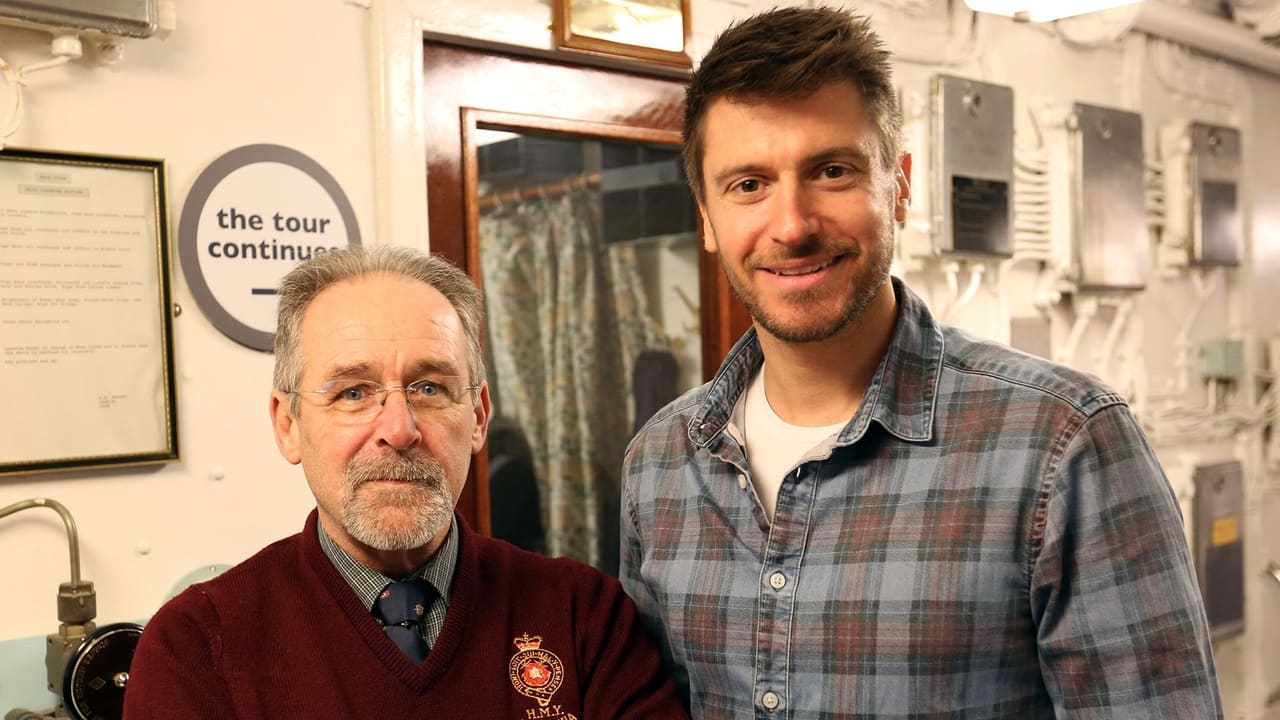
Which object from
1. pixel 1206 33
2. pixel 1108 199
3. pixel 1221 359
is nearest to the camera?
→ pixel 1108 199

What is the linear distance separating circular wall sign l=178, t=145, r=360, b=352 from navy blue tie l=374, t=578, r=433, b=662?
797 mm

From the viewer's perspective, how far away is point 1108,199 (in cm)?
373

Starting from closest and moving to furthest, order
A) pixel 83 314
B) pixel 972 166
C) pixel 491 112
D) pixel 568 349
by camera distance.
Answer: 1. pixel 83 314
2. pixel 491 112
3. pixel 568 349
4. pixel 972 166

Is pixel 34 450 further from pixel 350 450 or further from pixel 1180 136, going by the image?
pixel 1180 136

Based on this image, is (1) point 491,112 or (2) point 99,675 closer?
(2) point 99,675

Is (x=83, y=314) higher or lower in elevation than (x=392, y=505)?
higher

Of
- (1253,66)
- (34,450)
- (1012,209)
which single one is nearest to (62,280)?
(34,450)

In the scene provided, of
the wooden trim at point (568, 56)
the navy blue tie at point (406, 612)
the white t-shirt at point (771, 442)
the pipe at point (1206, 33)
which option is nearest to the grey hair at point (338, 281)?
the navy blue tie at point (406, 612)

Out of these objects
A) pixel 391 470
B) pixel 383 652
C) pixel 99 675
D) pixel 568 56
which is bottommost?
pixel 99 675

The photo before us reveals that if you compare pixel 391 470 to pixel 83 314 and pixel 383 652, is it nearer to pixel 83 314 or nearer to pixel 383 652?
pixel 383 652

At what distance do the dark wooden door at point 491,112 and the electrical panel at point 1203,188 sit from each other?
2141mm

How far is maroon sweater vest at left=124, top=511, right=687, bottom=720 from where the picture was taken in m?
1.37

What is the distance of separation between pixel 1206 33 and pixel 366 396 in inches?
144

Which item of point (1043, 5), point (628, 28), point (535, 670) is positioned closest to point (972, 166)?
point (1043, 5)
